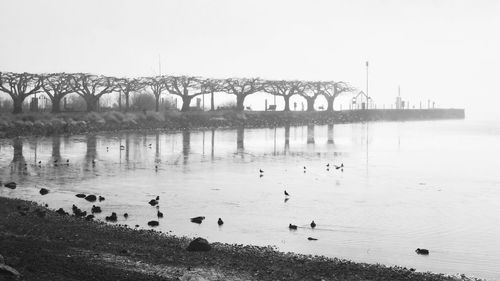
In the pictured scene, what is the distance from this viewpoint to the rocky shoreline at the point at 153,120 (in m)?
62.4

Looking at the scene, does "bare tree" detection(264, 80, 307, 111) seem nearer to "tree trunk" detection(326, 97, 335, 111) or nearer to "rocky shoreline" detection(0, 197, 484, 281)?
"tree trunk" detection(326, 97, 335, 111)

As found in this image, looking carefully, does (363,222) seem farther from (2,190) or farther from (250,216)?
(2,190)

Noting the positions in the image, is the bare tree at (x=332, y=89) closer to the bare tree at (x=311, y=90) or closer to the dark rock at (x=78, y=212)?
the bare tree at (x=311, y=90)

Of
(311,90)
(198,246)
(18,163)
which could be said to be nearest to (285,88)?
(311,90)

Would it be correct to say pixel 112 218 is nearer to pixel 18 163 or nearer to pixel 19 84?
pixel 18 163

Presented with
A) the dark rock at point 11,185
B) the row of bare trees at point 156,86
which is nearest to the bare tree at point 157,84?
the row of bare trees at point 156,86

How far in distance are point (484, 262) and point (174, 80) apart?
90.0 metres

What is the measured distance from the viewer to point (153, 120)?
80.8 metres

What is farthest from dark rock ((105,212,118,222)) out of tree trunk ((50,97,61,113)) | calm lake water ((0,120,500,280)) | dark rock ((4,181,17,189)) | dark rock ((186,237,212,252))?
tree trunk ((50,97,61,113))

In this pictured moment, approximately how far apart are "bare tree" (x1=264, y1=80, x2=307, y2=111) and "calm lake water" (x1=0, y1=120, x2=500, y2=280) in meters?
70.1

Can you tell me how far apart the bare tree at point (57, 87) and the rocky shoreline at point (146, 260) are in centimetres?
6950

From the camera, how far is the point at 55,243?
1382 centimetres

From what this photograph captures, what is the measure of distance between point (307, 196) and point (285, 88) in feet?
313

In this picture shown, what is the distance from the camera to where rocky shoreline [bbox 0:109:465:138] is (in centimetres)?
6240
